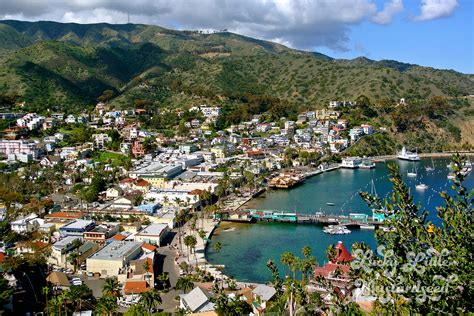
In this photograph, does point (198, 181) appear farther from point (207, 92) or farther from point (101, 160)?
point (207, 92)

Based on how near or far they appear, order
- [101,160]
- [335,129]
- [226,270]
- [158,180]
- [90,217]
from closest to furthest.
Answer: [226,270] → [90,217] → [158,180] → [101,160] → [335,129]

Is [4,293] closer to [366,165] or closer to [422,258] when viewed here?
[422,258]

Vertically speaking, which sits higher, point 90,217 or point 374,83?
point 374,83

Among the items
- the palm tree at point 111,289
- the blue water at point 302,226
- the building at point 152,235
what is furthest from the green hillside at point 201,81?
the palm tree at point 111,289

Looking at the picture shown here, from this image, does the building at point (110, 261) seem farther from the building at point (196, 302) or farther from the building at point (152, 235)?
the building at point (196, 302)

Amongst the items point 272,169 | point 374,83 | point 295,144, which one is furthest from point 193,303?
point 374,83

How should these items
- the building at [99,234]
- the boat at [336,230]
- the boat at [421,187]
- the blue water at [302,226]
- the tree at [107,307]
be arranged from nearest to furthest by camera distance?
the tree at [107,307]
the blue water at [302,226]
the building at [99,234]
the boat at [336,230]
the boat at [421,187]
